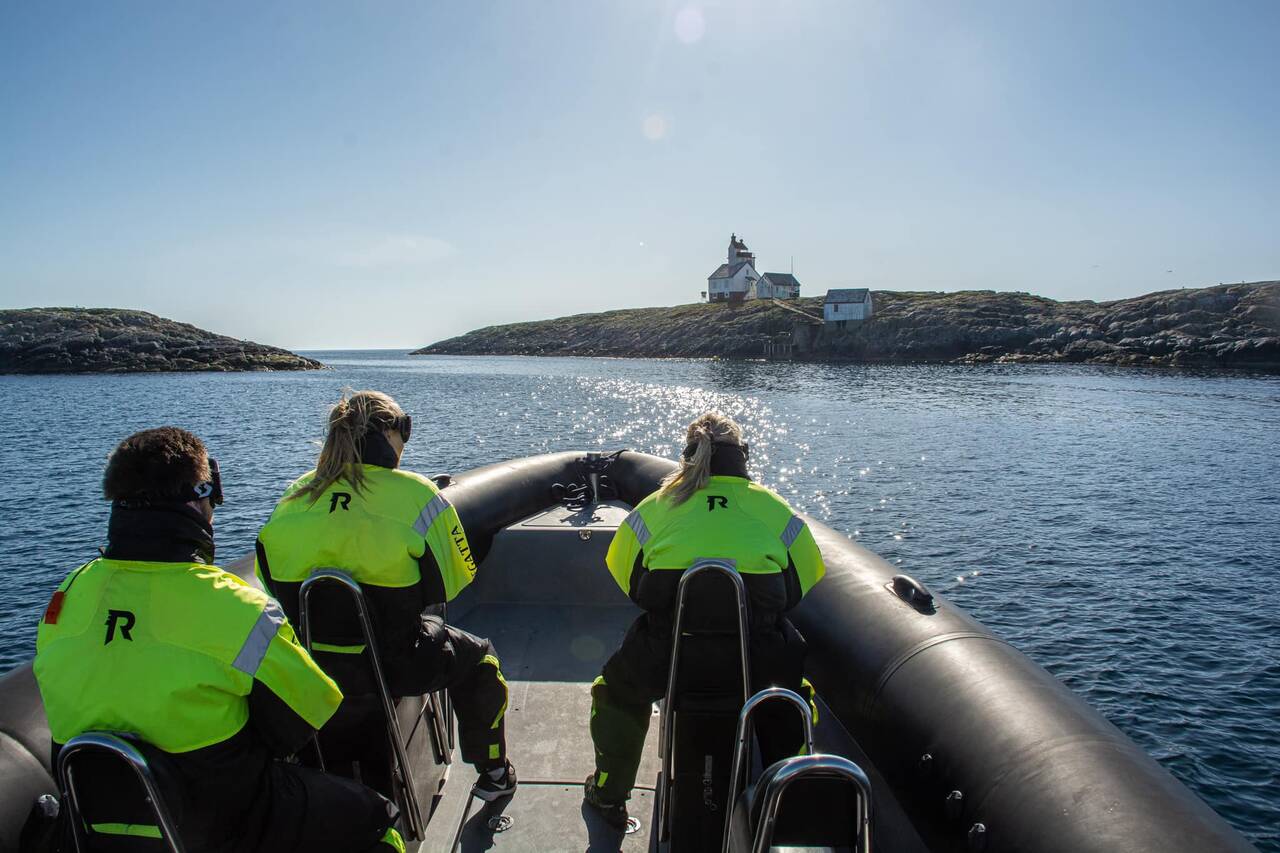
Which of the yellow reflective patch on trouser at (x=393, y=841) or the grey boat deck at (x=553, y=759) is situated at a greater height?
the yellow reflective patch on trouser at (x=393, y=841)

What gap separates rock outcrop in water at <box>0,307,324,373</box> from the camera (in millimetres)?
83750

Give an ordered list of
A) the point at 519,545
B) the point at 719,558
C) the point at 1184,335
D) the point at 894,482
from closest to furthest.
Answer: the point at 719,558, the point at 519,545, the point at 894,482, the point at 1184,335

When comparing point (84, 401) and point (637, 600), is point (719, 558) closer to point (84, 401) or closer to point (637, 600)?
point (637, 600)

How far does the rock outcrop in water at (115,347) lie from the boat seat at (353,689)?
97.1m

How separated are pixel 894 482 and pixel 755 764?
723 inches

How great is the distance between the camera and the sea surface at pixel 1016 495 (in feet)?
30.3

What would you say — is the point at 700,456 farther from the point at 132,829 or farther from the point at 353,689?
the point at 132,829

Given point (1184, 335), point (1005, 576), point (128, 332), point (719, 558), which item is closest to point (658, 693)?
point (719, 558)

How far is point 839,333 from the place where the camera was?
85250 millimetres

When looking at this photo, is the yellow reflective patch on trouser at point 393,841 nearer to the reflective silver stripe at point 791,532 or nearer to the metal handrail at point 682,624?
the metal handrail at point 682,624

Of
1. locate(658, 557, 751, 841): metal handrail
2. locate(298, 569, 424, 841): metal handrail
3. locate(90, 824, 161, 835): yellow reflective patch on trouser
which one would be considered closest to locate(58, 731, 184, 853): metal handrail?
locate(90, 824, 161, 835): yellow reflective patch on trouser

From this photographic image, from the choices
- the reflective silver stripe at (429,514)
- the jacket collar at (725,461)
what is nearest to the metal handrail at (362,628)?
the reflective silver stripe at (429,514)

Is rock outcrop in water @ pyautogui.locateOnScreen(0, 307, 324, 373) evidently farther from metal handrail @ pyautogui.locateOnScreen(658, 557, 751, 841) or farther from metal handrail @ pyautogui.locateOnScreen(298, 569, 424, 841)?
metal handrail @ pyautogui.locateOnScreen(658, 557, 751, 841)

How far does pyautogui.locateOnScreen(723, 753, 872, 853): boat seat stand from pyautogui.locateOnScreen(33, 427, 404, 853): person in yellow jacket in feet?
4.27
